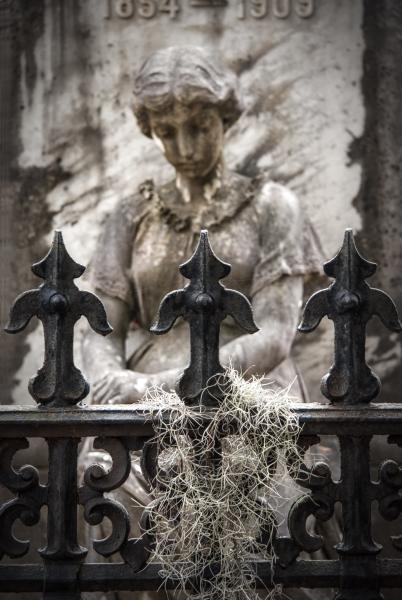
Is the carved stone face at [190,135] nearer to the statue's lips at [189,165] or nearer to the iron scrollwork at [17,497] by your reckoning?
the statue's lips at [189,165]

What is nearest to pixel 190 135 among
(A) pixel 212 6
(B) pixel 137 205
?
(B) pixel 137 205

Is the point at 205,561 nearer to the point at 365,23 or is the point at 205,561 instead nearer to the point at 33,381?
the point at 33,381

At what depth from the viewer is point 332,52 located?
3936 millimetres

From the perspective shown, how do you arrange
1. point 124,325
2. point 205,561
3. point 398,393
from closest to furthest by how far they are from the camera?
point 205,561, point 124,325, point 398,393

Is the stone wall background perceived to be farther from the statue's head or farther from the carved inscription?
the statue's head

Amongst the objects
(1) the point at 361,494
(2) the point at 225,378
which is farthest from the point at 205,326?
(1) the point at 361,494

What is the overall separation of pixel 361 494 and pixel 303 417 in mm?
148

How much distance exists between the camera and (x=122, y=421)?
66.4 inches

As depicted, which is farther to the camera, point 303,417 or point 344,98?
point 344,98

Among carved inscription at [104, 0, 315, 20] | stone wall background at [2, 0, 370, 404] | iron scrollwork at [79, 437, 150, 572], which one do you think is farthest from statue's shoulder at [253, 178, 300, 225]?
iron scrollwork at [79, 437, 150, 572]

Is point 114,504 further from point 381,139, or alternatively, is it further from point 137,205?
point 381,139

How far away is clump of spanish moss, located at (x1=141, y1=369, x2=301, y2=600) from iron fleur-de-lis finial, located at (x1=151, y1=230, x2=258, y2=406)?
0.03 m

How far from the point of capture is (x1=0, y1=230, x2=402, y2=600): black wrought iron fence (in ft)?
5.55

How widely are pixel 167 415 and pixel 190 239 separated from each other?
156cm
